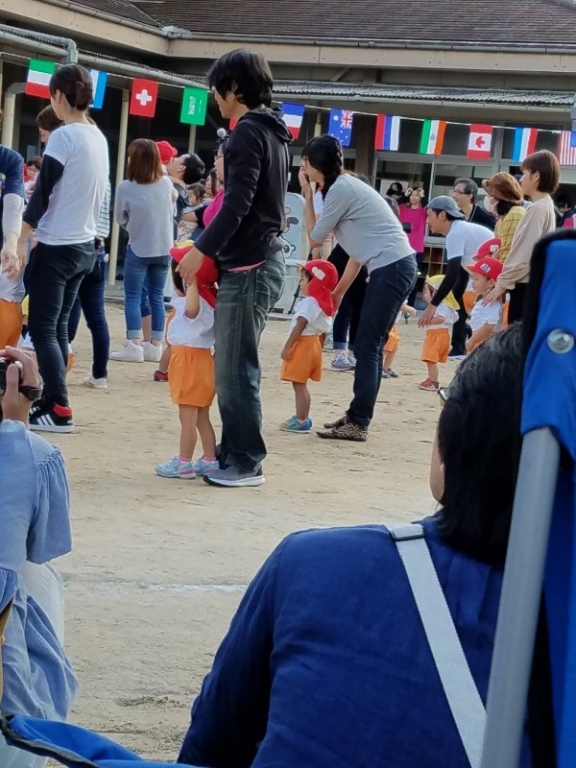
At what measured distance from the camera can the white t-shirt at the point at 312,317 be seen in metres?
7.26

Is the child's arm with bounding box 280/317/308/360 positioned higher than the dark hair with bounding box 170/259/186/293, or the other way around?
the dark hair with bounding box 170/259/186/293

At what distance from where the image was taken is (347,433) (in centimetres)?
720

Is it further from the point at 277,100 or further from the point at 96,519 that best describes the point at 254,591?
the point at 277,100

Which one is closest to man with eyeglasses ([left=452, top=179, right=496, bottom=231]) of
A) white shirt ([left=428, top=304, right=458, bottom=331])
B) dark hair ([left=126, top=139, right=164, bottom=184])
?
white shirt ([left=428, top=304, right=458, bottom=331])

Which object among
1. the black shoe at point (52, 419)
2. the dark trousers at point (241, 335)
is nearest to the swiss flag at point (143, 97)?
the black shoe at point (52, 419)

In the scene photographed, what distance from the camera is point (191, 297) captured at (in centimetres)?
556

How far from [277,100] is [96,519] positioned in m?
14.1

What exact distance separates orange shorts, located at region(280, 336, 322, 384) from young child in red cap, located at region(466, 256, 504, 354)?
5.04 ft

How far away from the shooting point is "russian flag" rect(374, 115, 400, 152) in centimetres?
1712

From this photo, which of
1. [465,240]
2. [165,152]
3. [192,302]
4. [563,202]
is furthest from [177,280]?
[563,202]

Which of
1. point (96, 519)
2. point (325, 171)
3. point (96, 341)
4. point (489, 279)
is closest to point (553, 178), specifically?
point (489, 279)

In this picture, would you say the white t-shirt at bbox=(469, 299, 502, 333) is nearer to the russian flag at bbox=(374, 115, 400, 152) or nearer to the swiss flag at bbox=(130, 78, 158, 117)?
the swiss flag at bbox=(130, 78, 158, 117)

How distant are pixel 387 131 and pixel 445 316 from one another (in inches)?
329

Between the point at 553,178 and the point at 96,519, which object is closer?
the point at 96,519
